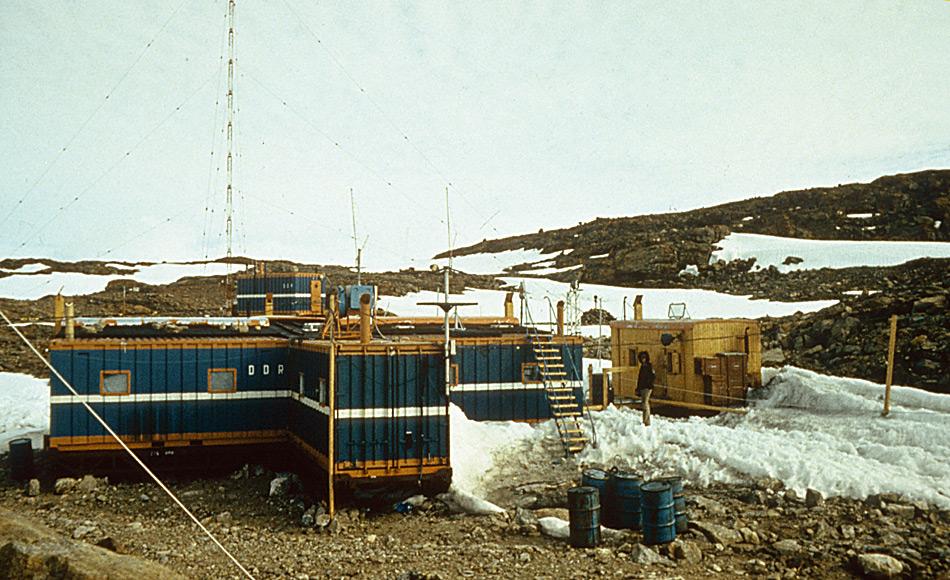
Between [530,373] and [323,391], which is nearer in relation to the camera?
[323,391]

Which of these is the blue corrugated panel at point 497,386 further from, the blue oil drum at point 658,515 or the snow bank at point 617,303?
the snow bank at point 617,303

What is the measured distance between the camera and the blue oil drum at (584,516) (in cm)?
1105

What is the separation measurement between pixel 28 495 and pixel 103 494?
173 centimetres

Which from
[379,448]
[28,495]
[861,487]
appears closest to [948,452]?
[861,487]

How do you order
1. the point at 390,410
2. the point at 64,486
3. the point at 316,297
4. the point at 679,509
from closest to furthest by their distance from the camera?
the point at 679,509, the point at 390,410, the point at 64,486, the point at 316,297

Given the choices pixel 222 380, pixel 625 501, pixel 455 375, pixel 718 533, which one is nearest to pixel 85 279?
pixel 222 380

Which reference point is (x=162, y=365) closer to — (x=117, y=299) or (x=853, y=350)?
(x=853, y=350)

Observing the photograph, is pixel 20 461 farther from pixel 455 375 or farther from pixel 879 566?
pixel 879 566

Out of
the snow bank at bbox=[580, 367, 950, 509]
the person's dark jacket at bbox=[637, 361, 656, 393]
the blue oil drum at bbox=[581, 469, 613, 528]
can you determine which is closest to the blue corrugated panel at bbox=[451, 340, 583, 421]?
the snow bank at bbox=[580, 367, 950, 509]

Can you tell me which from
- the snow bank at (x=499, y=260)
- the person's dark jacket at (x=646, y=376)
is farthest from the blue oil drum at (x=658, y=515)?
the snow bank at (x=499, y=260)

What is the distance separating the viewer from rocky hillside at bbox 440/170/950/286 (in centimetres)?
6034

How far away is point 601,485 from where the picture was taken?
12.4 metres

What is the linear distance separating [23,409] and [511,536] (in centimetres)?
2001

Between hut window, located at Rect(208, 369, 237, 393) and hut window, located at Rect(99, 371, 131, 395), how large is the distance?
1.93m
